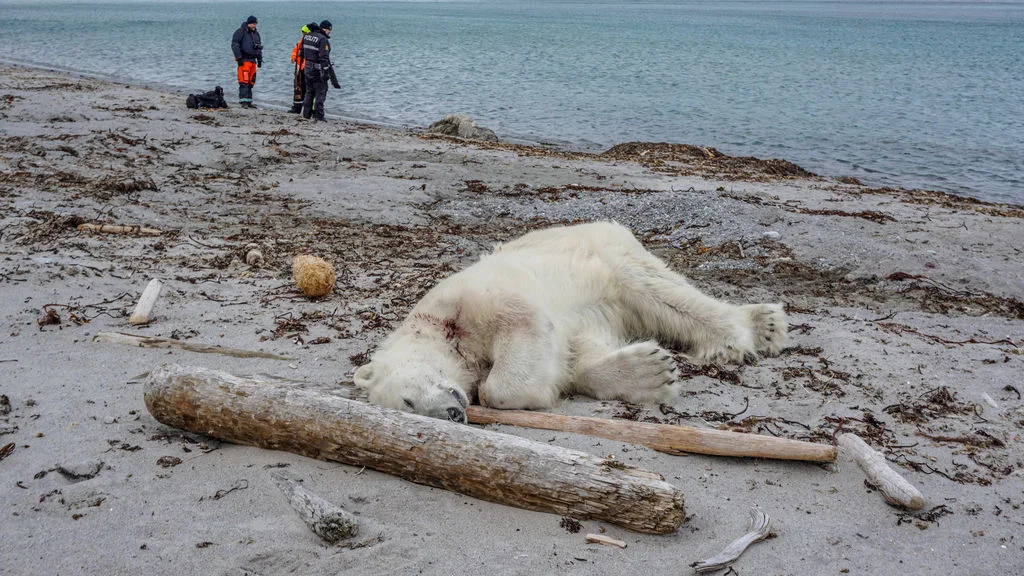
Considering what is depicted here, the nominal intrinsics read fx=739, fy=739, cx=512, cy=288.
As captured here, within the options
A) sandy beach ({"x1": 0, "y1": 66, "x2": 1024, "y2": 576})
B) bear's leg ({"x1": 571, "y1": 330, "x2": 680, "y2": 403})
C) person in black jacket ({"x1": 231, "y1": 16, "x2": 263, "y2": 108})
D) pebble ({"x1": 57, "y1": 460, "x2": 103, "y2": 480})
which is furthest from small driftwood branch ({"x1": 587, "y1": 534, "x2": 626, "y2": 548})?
person in black jacket ({"x1": 231, "y1": 16, "x2": 263, "y2": 108})

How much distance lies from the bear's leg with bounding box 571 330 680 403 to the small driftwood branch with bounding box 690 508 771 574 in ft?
4.08

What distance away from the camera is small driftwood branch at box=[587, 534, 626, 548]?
276 cm

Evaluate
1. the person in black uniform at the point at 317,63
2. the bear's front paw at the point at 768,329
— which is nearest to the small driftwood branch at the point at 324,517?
the bear's front paw at the point at 768,329

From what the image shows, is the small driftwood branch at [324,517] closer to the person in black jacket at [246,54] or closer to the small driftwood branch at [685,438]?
the small driftwood branch at [685,438]

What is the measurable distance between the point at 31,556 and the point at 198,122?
13.7 metres

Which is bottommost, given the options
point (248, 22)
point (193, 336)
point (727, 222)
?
point (193, 336)

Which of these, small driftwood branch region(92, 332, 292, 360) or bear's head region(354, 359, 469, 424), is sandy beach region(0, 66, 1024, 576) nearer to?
small driftwood branch region(92, 332, 292, 360)

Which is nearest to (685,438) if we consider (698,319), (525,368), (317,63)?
(525,368)

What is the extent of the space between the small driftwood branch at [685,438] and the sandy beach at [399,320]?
0.07 m

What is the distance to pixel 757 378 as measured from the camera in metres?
4.64

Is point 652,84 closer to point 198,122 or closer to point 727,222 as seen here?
point 198,122

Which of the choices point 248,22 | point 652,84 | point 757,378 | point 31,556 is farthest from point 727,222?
point 652,84

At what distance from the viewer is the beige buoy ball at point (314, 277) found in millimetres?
5793

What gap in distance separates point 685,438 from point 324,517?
1.65 m
